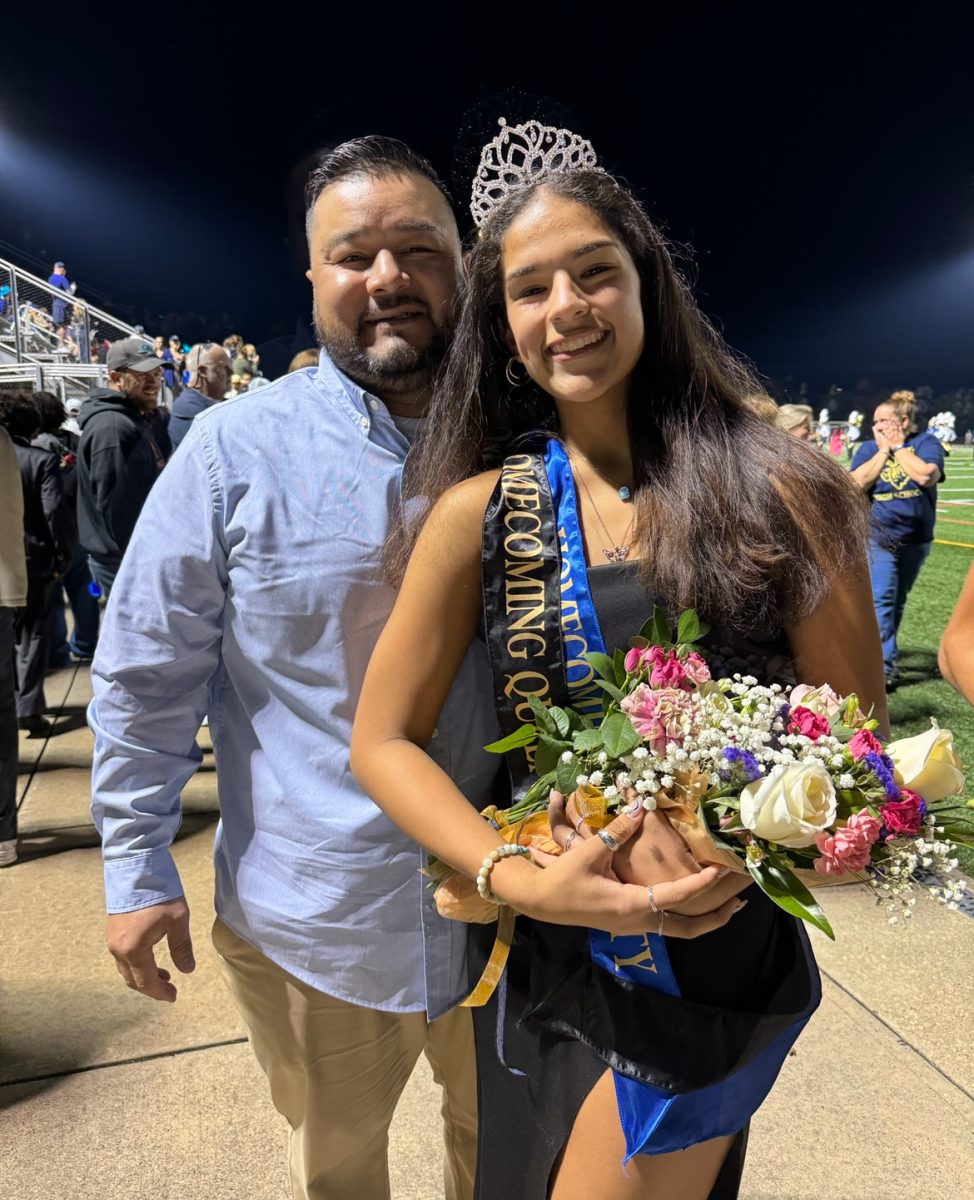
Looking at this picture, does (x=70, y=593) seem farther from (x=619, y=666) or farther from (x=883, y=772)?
(x=883, y=772)

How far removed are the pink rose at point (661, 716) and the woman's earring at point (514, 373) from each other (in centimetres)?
66

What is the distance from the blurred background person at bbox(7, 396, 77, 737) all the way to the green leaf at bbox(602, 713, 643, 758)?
5193 millimetres

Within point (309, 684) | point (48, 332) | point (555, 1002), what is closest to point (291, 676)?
point (309, 684)

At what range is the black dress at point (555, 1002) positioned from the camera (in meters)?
1.33

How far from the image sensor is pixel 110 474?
506cm

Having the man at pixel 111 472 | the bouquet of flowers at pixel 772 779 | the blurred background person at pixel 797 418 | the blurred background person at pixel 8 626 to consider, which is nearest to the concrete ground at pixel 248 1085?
the blurred background person at pixel 8 626

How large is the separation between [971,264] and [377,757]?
1244 inches

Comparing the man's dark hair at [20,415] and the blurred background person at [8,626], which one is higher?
the man's dark hair at [20,415]

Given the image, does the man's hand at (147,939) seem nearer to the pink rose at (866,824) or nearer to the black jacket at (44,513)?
the pink rose at (866,824)

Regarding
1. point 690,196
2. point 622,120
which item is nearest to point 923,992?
point 622,120

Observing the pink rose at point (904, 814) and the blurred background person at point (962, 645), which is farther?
the blurred background person at point (962, 645)

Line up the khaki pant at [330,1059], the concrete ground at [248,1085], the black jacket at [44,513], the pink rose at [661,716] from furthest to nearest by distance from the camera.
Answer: the black jacket at [44,513]
the concrete ground at [248,1085]
the khaki pant at [330,1059]
the pink rose at [661,716]

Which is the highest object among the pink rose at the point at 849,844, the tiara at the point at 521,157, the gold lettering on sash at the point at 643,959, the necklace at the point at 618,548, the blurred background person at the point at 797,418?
the tiara at the point at 521,157

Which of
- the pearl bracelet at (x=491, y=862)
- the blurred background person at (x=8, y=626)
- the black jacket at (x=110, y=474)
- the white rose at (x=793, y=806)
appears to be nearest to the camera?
the white rose at (x=793, y=806)
